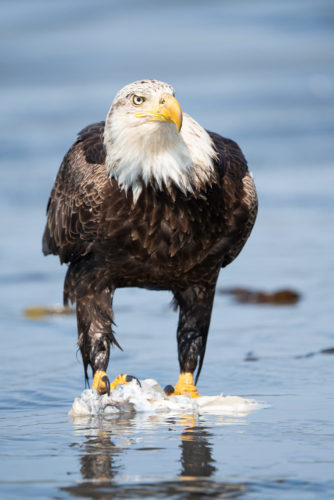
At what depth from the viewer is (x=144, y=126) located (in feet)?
17.7

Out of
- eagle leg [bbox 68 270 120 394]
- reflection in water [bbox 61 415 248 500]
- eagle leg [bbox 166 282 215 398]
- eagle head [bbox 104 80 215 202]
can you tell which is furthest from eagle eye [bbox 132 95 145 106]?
reflection in water [bbox 61 415 248 500]

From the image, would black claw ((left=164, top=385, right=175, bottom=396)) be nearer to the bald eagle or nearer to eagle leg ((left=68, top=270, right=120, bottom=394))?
the bald eagle

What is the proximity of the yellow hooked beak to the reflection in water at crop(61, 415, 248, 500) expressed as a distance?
1.42 m

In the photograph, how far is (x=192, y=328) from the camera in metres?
6.29

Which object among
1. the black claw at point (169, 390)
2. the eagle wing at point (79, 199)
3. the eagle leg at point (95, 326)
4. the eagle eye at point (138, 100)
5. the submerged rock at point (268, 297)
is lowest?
the black claw at point (169, 390)

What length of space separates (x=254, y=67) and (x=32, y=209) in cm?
1688

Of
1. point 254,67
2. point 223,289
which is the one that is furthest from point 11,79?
A: point 223,289

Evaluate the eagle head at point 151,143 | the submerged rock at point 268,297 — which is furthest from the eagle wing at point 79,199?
the submerged rock at point 268,297

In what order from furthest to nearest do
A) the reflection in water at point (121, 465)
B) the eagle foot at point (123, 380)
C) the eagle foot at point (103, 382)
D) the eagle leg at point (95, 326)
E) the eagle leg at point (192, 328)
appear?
the eagle leg at point (192, 328) < the eagle leg at point (95, 326) < the eagle foot at point (103, 382) < the eagle foot at point (123, 380) < the reflection in water at point (121, 465)

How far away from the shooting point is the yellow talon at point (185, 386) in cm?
604

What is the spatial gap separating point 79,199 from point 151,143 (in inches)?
29.2

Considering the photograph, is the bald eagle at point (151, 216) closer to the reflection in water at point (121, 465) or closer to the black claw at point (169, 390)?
the black claw at point (169, 390)

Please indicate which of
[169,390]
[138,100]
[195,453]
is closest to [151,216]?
[138,100]

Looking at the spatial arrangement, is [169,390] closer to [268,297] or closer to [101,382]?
[101,382]
